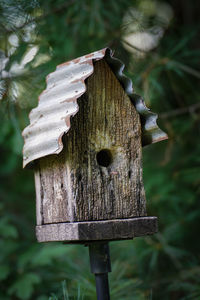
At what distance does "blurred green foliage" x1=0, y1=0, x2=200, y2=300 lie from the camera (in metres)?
2.03

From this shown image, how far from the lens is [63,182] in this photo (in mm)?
1479

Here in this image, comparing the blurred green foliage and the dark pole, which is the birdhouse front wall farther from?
the blurred green foliage

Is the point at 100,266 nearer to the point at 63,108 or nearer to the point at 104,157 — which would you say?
the point at 104,157

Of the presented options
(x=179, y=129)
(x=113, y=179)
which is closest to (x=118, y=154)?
(x=113, y=179)

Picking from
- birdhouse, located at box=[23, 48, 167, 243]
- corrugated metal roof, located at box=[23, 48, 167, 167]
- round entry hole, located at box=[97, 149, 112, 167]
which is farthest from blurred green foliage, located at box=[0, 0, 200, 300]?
round entry hole, located at box=[97, 149, 112, 167]

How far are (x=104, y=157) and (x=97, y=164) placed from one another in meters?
0.10

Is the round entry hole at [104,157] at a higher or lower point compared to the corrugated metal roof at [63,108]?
lower

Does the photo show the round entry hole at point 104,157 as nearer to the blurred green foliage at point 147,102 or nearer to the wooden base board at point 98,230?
the wooden base board at point 98,230

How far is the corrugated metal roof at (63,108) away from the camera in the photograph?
141 centimetres

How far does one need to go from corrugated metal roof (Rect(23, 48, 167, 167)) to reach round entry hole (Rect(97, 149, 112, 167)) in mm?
168

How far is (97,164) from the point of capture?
4.91 feet

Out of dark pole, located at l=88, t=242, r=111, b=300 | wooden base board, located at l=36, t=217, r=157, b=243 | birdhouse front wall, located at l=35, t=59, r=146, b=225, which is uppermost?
birdhouse front wall, located at l=35, t=59, r=146, b=225

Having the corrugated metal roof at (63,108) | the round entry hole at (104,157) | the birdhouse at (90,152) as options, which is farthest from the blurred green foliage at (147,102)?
the round entry hole at (104,157)

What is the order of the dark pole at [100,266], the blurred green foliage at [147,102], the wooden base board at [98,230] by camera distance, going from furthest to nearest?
the blurred green foliage at [147,102] < the dark pole at [100,266] < the wooden base board at [98,230]
